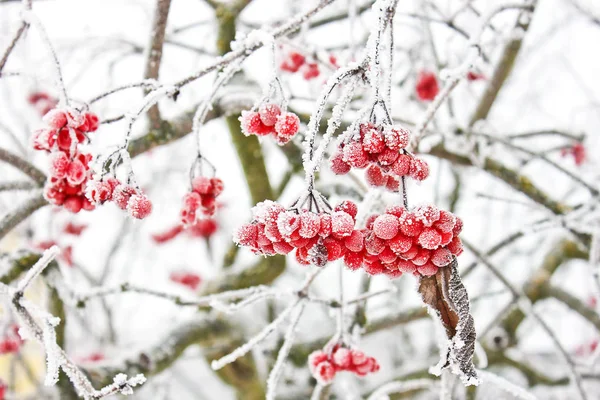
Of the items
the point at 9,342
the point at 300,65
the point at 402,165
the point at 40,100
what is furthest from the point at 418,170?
the point at 40,100

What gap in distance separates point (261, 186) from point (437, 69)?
3.52 ft

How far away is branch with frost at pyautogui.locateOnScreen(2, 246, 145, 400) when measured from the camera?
3.36 ft

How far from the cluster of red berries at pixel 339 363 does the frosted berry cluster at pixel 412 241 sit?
0.53 m

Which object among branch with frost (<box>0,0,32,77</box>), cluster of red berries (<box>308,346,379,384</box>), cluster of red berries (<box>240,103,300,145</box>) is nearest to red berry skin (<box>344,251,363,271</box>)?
cluster of red berries (<box>240,103,300,145</box>)

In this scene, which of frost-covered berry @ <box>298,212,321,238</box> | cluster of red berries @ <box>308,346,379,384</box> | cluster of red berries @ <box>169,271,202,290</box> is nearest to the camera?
frost-covered berry @ <box>298,212,321,238</box>

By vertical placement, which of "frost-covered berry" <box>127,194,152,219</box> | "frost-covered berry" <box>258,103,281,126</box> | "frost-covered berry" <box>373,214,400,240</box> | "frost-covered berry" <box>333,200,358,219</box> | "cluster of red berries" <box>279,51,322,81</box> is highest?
"cluster of red berries" <box>279,51,322,81</box>

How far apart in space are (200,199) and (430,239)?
61 centimetres

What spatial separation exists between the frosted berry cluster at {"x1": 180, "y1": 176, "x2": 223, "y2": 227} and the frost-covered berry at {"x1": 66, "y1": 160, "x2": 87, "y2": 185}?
0.77 ft

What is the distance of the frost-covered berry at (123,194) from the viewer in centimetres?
108

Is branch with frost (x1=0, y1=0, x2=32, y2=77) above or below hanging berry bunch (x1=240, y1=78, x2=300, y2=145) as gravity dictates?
above

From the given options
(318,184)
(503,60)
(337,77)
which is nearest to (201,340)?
(318,184)

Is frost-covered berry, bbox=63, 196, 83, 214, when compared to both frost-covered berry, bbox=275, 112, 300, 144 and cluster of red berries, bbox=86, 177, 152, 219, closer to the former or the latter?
cluster of red berries, bbox=86, 177, 152, 219

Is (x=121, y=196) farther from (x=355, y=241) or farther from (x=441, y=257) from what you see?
(x=441, y=257)

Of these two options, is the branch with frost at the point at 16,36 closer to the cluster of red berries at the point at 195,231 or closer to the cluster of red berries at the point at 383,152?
the cluster of red berries at the point at 383,152
